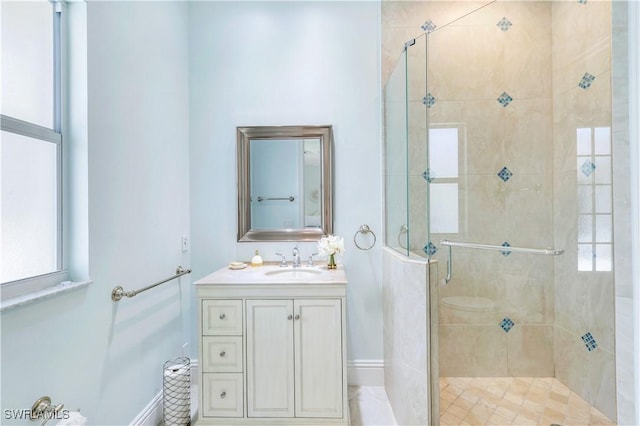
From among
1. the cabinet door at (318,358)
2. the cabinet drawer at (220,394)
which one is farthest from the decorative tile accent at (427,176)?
the cabinet drawer at (220,394)

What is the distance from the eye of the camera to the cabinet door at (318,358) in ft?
5.43

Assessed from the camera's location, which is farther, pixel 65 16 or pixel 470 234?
pixel 470 234

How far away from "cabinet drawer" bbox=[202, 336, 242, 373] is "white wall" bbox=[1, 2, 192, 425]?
1.10ft

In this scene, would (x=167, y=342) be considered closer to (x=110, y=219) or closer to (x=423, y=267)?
(x=110, y=219)

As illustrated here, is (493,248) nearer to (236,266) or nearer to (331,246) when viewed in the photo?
(331,246)

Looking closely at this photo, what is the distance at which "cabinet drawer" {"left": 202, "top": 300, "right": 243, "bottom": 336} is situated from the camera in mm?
1678

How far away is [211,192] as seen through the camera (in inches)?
87.7

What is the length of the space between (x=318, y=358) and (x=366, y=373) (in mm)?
708

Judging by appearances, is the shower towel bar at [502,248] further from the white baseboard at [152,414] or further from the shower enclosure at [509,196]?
the white baseboard at [152,414]

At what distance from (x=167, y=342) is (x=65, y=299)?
904mm

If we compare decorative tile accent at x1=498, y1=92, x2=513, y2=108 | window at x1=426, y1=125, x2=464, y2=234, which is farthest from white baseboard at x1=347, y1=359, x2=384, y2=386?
decorative tile accent at x1=498, y1=92, x2=513, y2=108

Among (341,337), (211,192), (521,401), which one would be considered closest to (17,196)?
(211,192)

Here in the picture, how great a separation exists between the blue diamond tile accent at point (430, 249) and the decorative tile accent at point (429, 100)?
0.84 m

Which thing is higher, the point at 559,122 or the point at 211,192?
the point at 559,122
